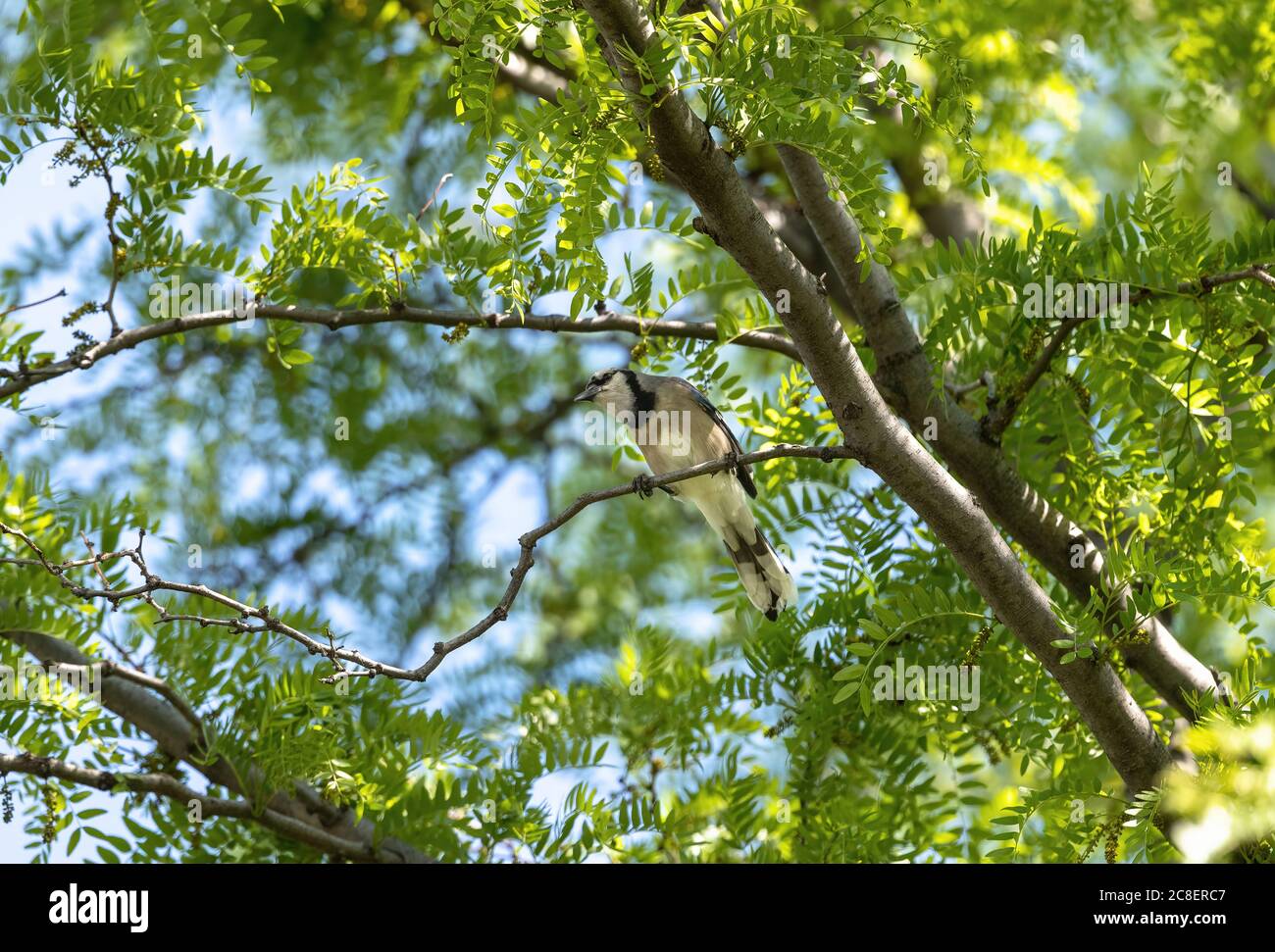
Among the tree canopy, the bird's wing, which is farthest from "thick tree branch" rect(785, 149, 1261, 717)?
the bird's wing

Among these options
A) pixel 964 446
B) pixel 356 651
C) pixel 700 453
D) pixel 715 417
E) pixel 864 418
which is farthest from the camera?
pixel 700 453

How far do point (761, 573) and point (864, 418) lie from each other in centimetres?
A: 182

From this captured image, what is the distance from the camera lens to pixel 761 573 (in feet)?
14.9

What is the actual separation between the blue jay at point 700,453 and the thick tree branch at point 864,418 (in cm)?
132

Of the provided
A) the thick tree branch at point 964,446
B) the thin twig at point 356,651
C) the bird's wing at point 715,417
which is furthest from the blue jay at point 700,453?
the thin twig at point 356,651

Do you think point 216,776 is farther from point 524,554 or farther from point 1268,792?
point 1268,792

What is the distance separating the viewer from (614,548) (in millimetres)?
7336

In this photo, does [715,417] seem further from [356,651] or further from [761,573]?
[356,651]

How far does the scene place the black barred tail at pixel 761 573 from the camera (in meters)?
4.30

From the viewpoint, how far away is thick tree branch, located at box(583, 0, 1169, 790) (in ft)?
7.95

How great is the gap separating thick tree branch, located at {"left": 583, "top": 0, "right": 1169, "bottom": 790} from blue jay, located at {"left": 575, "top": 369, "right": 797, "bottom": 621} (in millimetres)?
1316

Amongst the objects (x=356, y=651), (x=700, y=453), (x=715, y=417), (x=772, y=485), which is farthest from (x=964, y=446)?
(x=700, y=453)

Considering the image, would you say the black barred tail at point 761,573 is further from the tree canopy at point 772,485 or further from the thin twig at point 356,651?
the thin twig at point 356,651
